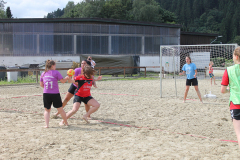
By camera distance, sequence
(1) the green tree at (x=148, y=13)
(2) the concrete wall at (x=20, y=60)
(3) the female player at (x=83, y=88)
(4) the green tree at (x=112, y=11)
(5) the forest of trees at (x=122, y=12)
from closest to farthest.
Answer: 1. (3) the female player at (x=83, y=88)
2. (2) the concrete wall at (x=20, y=60)
3. (5) the forest of trees at (x=122, y=12)
4. (1) the green tree at (x=148, y=13)
5. (4) the green tree at (x=112, y=11)

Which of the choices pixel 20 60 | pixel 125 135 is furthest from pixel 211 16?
pixel 125 135

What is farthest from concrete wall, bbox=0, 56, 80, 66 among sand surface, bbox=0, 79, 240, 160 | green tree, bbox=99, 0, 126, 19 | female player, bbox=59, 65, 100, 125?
green tree, bbox=99, 0, 126, 19

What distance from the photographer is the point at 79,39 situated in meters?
32.1

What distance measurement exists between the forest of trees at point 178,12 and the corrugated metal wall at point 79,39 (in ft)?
91.9

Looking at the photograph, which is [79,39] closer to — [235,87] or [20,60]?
[20,60]

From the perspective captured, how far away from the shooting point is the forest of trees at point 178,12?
227 feet

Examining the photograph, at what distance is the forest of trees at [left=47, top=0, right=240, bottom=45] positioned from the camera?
6931cm

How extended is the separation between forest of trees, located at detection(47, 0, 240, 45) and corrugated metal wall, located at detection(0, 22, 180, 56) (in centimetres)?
2801

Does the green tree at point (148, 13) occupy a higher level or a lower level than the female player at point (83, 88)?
higher

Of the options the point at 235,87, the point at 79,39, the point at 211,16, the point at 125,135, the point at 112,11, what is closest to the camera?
the point at 235,87

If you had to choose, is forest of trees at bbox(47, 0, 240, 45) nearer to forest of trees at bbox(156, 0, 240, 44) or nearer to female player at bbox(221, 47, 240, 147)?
forest of trees at bbox(156, 0, 240, 44)

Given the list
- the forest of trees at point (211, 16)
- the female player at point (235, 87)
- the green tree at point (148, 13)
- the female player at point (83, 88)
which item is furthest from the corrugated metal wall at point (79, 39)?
the forest of trees at point (211, 16)

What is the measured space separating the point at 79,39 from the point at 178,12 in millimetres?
114028

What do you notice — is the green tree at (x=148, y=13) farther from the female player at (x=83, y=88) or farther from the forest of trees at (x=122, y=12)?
the female player at (x=83, y=88)
